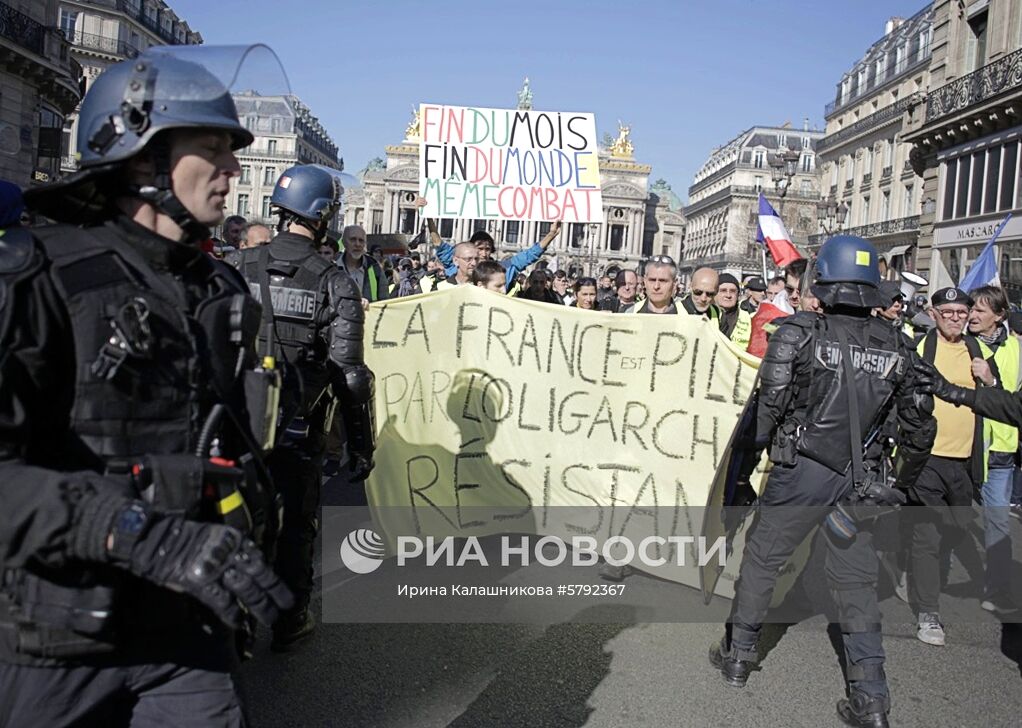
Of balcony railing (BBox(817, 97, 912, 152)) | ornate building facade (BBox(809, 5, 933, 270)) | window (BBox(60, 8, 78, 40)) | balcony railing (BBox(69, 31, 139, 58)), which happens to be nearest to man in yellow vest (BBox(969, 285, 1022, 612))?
ornate building facade (BBox(809, 5, 933, 270))

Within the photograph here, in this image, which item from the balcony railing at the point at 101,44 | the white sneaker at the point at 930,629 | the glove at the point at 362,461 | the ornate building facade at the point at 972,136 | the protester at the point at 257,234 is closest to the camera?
the glove at the point at 362,461

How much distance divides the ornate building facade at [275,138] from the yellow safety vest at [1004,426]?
427 cm

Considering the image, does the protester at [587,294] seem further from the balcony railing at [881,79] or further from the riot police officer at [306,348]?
the balcony railing at [881,79]

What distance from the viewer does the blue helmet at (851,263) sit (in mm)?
3840

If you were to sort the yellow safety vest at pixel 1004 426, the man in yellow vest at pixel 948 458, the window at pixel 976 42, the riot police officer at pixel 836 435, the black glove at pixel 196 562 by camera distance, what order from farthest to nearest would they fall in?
the window at pixel 976 42 → the yellow safety vest at pixel 1004 426 → the man in yellow vest at pixel 948 458 → the riot police officer at pixel 836 435 → the black glove at pixel 196 562

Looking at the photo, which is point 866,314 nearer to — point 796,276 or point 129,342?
point 129,342

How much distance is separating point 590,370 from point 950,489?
2.18 m

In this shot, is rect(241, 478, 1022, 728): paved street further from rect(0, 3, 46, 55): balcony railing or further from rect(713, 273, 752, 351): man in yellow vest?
rect(0, 3, 46, 55): balcony railing

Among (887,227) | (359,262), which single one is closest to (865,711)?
(359,262)

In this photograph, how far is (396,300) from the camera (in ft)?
18.1

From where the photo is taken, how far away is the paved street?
3488mm

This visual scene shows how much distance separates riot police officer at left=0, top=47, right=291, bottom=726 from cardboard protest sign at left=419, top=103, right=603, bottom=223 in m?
8.45

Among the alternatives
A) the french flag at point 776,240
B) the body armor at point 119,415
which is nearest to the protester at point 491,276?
the body armor at point 119,415

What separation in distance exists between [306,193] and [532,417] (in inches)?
79.7
